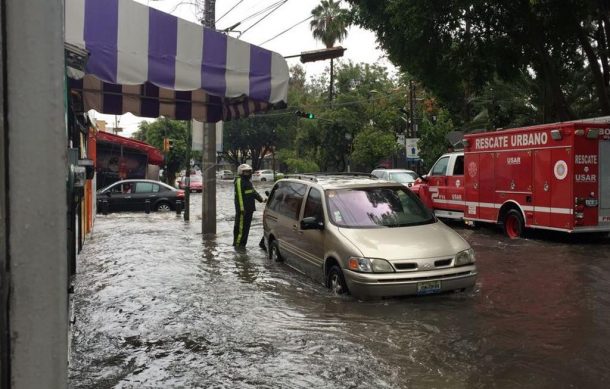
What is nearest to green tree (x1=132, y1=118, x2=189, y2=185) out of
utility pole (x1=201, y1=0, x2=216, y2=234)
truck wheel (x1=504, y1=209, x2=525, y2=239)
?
utility pole (x1=201, y1=0, x2=216, y2=234)

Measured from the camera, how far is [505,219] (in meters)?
14.0

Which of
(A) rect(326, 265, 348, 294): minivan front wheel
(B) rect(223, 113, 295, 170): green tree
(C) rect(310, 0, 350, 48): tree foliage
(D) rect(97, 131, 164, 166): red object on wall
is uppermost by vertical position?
(C) rect(310, 0, 350, 48): tree foliage

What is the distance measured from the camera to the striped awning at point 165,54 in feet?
16.7

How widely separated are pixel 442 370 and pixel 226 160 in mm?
77175

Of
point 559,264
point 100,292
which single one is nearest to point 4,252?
point 100,292

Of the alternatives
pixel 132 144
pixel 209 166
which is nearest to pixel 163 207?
pixel 209 166

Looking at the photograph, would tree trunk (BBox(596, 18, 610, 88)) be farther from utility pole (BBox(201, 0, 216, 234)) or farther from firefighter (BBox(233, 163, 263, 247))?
firefighter (BBox(233, 163, 263, 247))

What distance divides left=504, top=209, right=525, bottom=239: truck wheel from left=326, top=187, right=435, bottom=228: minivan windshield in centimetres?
584

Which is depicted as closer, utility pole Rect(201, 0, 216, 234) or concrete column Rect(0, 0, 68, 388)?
concrete column Rect(0, 0, 68, 388)

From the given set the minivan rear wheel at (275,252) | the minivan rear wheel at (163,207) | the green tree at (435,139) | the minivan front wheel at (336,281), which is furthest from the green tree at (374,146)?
the minivan front wheel at (336,281)

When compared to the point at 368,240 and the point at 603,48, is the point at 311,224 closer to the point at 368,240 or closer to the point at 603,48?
the point at 368,240

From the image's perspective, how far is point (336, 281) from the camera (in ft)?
24.8

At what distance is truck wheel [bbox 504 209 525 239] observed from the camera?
1339 centimetres

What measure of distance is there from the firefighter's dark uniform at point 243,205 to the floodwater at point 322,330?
72.0 inches
